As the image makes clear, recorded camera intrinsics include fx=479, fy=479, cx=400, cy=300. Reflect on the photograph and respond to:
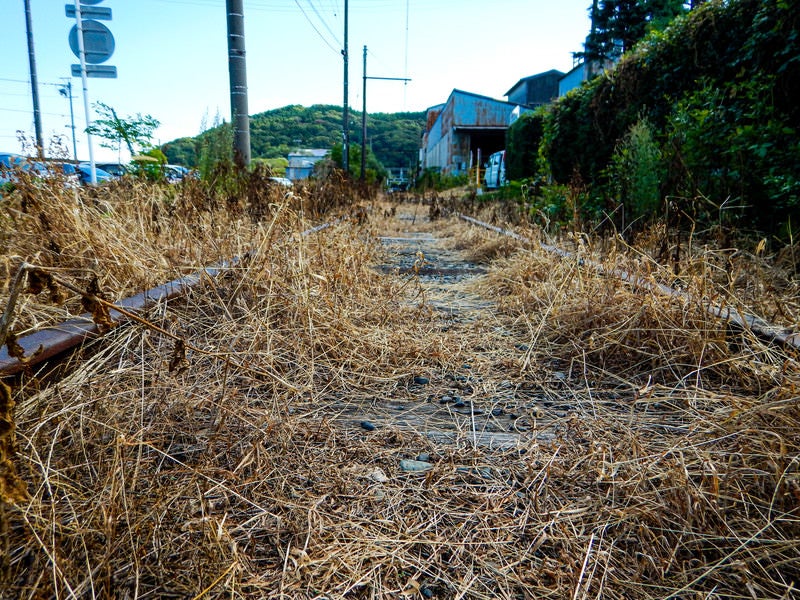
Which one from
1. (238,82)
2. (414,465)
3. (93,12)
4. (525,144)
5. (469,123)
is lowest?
(414,465)

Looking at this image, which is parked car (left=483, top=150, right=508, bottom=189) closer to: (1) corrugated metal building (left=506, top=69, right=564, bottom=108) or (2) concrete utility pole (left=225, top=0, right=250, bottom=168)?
(2) concrete utility pole (left=225, top=0, right=250, bottom=168)

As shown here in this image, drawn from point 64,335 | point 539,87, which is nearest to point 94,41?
point 64,335

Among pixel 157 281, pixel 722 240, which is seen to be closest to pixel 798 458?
pixel 722 240

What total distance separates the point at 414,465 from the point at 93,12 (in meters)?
8.63

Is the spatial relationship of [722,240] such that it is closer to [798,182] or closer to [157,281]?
[798,182]

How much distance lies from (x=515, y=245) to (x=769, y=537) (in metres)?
4.45

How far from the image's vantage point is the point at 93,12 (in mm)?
7121

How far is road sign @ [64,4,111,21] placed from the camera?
7004 millimetres

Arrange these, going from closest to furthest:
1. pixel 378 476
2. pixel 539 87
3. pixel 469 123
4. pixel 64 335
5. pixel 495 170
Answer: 1. pixel 378 476
2. pixel 64 335
3. pixel 495 170
4. pixel 469 123
5. pixel 539 87

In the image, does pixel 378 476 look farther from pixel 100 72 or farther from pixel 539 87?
pixel 539 87

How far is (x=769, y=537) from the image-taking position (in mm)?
1239

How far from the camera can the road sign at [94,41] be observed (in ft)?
23.2

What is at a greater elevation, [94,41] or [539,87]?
[539,87]

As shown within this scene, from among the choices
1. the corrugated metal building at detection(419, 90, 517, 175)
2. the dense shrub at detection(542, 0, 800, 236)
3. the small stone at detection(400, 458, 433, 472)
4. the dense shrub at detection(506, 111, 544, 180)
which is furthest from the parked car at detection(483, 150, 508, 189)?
the small stone at detection(400, 458, 433, 472)
